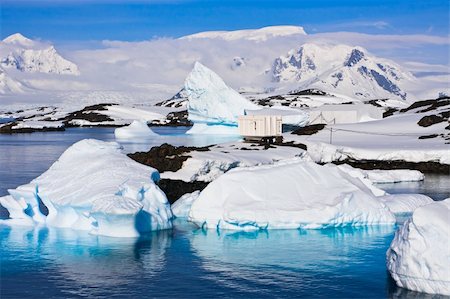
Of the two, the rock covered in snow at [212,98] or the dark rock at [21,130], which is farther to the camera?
the dark rock at [21,130]

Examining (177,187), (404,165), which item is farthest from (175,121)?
(177,187)

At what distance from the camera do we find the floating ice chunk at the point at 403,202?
20453 millimetres

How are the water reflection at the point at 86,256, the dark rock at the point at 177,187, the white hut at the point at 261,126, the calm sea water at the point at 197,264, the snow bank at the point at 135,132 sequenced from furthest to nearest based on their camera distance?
the snow bank at the point at 135,132 < the white hut at the point at 261,126 < the dark rock at the point at 177,187 < the water reflection at the point at 86,256 < the calm sea water at the point at 197,264

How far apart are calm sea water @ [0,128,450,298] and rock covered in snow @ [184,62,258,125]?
31.4m

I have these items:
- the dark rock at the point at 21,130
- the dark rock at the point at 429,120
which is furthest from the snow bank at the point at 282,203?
the dark rock at the point at 21,130

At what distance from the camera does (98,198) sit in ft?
54.5

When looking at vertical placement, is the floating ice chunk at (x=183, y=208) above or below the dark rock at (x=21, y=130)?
below

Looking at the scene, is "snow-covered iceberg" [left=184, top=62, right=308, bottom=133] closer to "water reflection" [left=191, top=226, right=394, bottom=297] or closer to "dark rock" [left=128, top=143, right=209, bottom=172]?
"dark rock" [left=128, top=143, right=209, bottom=172]

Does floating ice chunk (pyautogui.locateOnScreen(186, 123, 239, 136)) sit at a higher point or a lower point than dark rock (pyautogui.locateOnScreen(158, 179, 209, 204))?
higher

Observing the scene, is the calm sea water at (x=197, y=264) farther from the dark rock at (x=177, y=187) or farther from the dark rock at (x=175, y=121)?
the dark rock at (x=175, y=121)

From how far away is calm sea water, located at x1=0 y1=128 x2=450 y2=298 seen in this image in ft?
41.4

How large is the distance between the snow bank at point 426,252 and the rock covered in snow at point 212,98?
37.9 m

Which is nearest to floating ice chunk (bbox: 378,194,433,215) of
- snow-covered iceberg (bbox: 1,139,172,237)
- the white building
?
snow-covered iceberg (bbox: 1,139,172,237)

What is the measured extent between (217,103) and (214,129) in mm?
4315
